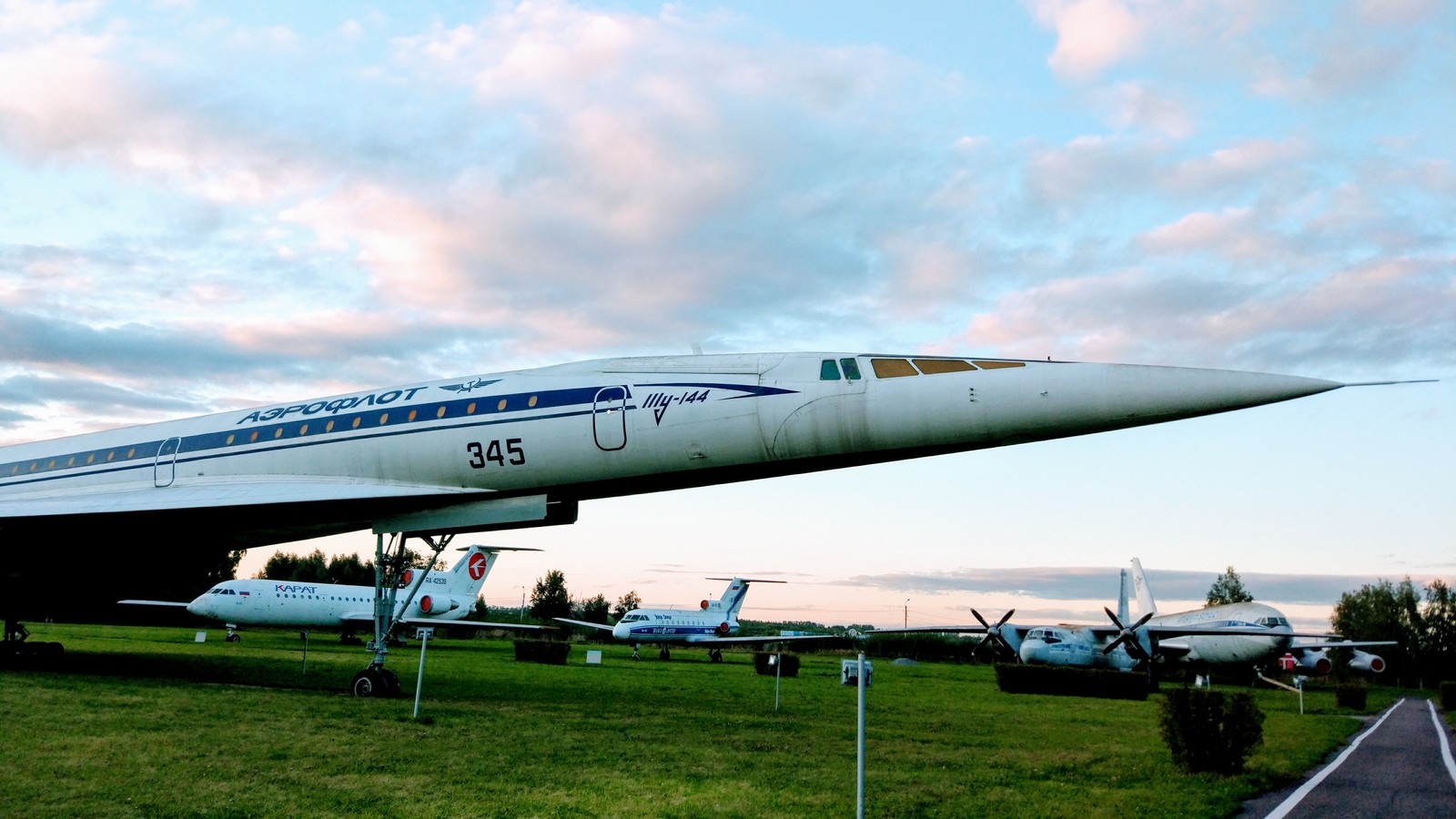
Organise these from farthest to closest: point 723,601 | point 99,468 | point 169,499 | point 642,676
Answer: point 723,601 < point 642,676 < point 99,468 < point 169,499

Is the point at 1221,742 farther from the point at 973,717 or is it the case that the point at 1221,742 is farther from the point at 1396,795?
the point at 973,717

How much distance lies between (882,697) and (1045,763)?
405 inches

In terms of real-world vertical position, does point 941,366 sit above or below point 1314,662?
above

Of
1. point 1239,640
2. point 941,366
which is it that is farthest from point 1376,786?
point 1239,640

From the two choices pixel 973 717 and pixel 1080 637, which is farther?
pixel 1080 637

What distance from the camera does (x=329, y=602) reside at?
132 feet

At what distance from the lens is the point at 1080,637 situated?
35594mm

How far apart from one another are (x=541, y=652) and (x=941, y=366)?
26.0 metres

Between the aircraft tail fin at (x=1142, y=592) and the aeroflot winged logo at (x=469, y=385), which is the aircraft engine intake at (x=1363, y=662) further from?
the aeroflot winged logo at (x=469, y=385)

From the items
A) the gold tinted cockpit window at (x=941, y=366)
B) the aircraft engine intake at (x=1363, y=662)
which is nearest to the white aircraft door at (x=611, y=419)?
the gold tinted cockpit window at (x=941, y=366)

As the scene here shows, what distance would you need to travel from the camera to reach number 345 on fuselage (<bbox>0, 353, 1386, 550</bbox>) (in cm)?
1008

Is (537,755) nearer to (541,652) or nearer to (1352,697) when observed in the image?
(541,652)

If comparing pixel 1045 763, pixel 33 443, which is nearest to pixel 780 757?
pixel 1045 763

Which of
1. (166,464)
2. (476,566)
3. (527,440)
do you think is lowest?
(476,566)
